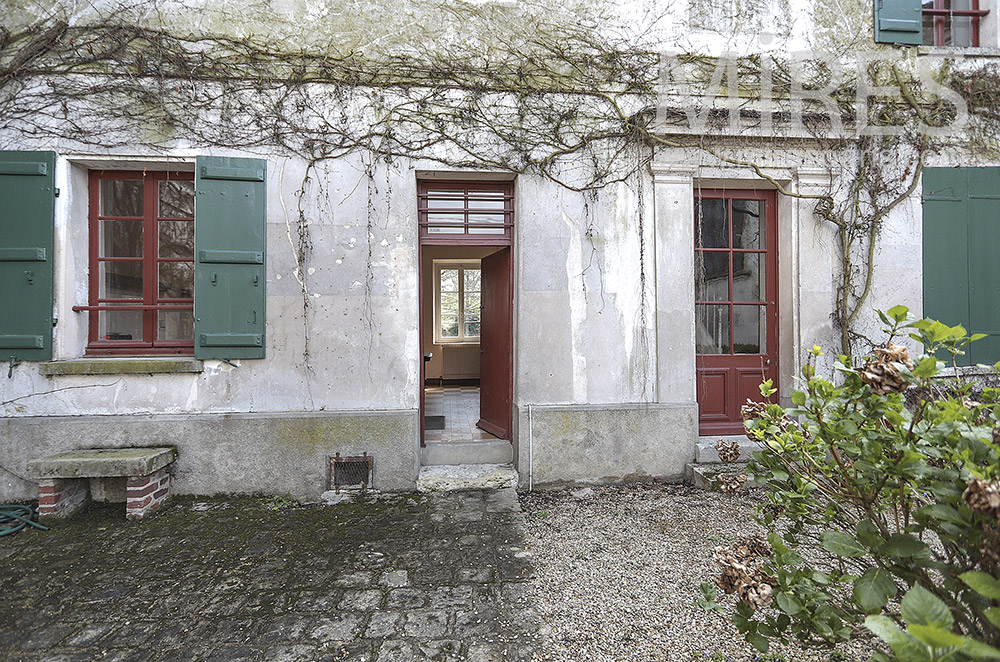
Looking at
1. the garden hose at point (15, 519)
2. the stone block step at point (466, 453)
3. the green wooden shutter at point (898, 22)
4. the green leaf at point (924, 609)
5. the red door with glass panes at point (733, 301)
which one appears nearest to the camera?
the green leaf at point (924, 609)

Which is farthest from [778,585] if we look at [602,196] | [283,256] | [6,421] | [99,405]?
[6,421]

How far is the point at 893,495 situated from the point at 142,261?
5444 millimetres

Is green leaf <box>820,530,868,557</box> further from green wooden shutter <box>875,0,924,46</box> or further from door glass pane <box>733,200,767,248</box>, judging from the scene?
green wooden shutter <box>875,0,924,46</box>

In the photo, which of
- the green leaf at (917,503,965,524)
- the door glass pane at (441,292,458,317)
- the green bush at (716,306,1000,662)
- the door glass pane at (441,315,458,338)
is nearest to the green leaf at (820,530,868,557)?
the green bush at (716,306,1000,662)

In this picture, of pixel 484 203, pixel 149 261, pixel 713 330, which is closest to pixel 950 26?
pixel 713 330

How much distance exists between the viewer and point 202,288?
4.18 metres

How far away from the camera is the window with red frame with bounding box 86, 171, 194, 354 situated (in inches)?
173

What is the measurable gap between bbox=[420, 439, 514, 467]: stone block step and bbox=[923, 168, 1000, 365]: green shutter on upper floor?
4423 mm

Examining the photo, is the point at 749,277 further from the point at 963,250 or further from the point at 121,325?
the point at 121,325

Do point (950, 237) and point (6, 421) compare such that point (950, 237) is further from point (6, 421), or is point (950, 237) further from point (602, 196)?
point (6, 421)

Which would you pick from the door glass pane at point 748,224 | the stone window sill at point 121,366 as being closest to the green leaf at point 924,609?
the door glass pane at point 748,224

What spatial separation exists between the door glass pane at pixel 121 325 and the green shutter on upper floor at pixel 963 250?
7580mm

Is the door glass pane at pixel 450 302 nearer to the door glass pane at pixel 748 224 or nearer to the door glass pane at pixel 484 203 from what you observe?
the door glass pane at pixel 484 203

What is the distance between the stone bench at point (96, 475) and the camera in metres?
3.68
